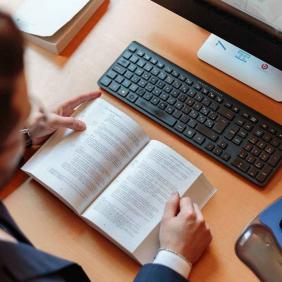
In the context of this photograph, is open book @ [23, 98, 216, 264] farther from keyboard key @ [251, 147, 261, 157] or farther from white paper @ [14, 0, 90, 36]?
white paper @ [14, 0, 90, 36]

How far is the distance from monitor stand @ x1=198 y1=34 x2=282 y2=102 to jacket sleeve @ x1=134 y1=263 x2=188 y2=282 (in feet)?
1.22

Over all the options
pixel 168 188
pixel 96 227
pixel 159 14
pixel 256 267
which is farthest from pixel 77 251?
pixel 159 14

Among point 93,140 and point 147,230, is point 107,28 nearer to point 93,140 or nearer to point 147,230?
point 93,140

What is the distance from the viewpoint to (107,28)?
1.12 metres

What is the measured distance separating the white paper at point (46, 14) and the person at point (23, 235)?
180mm

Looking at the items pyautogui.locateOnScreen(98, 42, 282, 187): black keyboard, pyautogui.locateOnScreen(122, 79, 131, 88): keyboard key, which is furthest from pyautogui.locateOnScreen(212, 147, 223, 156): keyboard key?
pyautogui.locateOnScreen(122, 79, 131, 88): keyboard key

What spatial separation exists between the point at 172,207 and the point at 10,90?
0.41 metres

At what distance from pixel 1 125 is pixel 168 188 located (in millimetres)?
417

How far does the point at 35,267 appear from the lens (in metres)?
0.79

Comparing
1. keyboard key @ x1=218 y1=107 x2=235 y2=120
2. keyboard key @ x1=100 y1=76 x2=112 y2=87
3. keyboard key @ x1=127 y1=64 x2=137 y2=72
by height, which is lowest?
keyboard key @ x1=100 y1=76 x2=112 y2=87

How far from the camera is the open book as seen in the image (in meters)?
0.91

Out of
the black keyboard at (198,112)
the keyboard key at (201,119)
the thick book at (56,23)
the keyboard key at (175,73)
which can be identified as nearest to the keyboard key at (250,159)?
the black keyboard at (198,112)

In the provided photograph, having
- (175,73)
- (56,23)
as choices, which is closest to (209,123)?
(175,73)

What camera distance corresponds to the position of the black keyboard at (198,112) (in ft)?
3.14
